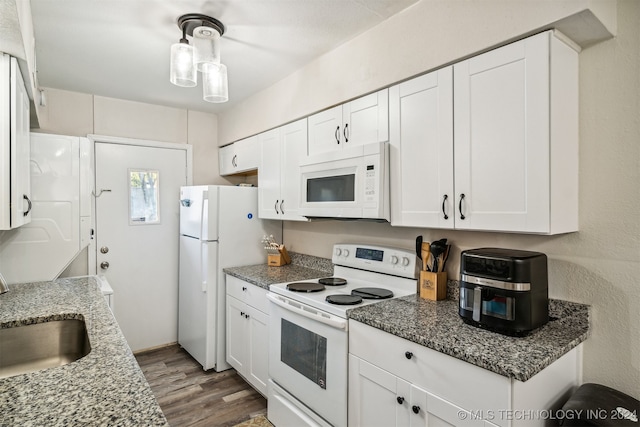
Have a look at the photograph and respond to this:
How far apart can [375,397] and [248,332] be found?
1.34m

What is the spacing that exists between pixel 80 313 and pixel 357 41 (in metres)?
2.06

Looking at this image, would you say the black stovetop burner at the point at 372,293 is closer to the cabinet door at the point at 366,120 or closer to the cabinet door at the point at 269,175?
the cabinet door at the point at 366,120

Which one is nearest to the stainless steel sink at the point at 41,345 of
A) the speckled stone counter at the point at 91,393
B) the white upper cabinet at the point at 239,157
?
the speckled stone counter at the point at 91,393

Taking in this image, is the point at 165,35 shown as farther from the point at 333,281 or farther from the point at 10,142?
the point at 333,281

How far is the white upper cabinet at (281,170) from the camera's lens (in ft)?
8.73

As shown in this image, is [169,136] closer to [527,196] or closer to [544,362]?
[527,196]

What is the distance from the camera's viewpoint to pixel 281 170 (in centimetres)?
284

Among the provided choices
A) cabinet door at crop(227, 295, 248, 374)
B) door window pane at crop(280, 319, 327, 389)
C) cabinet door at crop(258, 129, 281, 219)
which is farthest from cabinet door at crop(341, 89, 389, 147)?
cabinet door at crop(227, 295, 248, 374)

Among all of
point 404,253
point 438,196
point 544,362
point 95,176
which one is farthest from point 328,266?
point 95,176

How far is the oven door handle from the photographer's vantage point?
1.76m

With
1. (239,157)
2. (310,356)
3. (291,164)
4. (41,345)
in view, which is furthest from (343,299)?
(239,157)

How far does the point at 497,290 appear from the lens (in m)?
1.40

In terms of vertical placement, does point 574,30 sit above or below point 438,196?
above

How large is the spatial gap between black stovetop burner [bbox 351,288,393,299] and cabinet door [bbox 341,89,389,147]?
2.84 feet
